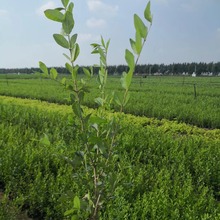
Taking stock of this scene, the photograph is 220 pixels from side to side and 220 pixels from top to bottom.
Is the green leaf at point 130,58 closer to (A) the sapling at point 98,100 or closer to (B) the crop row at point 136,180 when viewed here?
(A) the sapling at point 98,100

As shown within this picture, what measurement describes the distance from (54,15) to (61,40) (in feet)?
0.27

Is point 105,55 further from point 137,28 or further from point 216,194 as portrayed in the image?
point 216,194

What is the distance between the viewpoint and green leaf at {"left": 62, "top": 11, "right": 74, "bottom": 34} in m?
0.93

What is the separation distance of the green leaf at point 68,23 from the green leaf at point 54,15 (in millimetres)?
14

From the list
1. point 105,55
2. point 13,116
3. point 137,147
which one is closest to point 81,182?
point 105,55

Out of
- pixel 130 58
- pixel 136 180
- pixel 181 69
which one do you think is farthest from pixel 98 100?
pixel 181 69

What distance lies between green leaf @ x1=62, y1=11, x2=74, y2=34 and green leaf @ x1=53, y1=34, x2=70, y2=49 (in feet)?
0.08

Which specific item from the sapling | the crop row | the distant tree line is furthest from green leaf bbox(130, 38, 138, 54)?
the distant tree line

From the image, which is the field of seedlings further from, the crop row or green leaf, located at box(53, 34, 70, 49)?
green leaf, located at box(53, 34, 70, 49)

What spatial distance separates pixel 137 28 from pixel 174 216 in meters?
2.50

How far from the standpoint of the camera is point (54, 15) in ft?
3.05

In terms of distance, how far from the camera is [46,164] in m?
4.36

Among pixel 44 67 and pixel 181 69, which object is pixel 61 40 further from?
pixel 181 69

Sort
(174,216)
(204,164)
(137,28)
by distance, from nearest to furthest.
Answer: (137,28) → (174,216) → (204,164)
